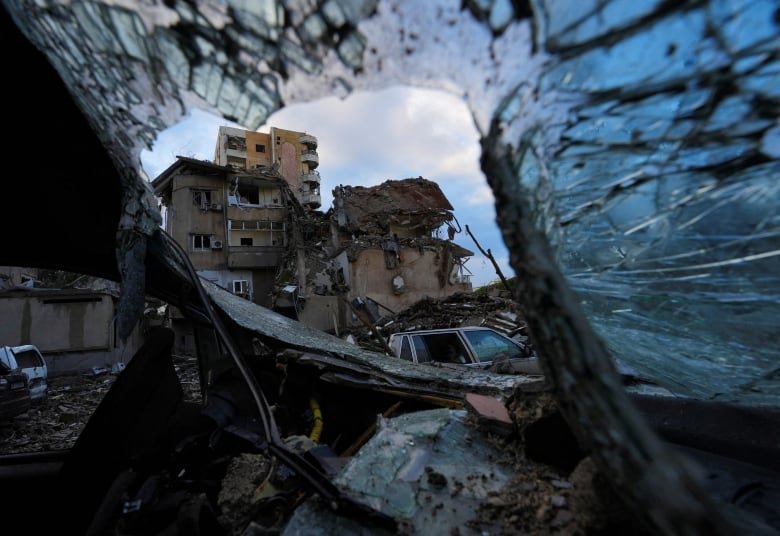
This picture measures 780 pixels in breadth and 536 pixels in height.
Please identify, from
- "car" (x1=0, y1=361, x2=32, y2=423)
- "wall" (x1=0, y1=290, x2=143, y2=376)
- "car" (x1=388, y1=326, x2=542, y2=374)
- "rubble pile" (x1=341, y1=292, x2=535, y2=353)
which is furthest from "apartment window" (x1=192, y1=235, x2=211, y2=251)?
"car" (x1=388, y1=326, x2=542, y2=374)

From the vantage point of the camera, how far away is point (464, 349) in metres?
5.96

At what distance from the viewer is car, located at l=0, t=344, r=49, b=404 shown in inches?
292

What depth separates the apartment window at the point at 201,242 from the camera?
71.4 ft

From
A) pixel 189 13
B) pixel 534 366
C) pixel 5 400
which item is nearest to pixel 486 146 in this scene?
pixel 189 13

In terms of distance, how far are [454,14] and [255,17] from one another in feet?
2.19

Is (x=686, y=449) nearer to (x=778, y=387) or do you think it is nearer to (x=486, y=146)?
(x=778, y=387)

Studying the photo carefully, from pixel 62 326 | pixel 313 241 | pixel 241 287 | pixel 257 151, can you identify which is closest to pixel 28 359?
pixel 62 326

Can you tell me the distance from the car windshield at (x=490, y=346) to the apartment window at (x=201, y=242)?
2048 cm

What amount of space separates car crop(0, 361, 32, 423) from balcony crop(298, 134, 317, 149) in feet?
102

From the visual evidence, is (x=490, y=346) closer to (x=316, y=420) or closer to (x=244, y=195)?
(x=316, y=420)

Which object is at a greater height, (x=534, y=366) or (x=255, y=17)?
(x=255, y=17)

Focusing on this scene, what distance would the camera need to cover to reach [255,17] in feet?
3.83

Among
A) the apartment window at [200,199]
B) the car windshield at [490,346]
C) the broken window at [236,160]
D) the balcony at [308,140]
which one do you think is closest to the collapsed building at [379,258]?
the apartment window at [200,199]

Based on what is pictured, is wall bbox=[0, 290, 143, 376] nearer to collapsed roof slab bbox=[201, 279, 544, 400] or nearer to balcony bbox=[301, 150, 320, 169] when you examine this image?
collapsed roof slab bbox=[201, 279, 544, 400]
